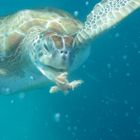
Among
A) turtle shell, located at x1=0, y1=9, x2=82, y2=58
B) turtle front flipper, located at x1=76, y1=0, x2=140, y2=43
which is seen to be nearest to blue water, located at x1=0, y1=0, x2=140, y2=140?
turtle shell, located at x1=0, y1=9, x2=82, y2=58

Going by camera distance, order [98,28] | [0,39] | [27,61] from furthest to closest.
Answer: [0,39]
[27,61]
[98,28]

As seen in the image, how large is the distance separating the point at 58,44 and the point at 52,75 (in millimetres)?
414

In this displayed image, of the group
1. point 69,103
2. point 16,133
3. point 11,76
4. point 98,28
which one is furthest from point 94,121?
point 16,133

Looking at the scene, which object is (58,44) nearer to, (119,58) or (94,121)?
(94,121)

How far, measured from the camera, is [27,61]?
559 cm

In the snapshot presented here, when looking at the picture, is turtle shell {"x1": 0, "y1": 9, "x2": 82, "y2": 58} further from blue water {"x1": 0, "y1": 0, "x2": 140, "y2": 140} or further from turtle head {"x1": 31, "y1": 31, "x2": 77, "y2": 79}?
blue water {"x1": 0, "y1": 0, "x2": 140, "y2": 140}

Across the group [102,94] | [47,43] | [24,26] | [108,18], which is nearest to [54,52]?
[47,43]

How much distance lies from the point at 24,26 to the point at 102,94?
17.7 ft

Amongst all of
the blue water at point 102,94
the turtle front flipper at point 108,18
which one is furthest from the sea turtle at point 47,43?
the blue water at point 102,94

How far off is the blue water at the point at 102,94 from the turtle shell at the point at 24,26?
3.30 meters

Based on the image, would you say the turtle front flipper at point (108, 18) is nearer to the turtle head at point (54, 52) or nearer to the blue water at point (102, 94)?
the turtle head at point (54, 52)

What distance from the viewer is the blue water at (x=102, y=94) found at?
10336 mm

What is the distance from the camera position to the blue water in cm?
1034

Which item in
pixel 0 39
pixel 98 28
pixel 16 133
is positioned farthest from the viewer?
pixel 16 133
